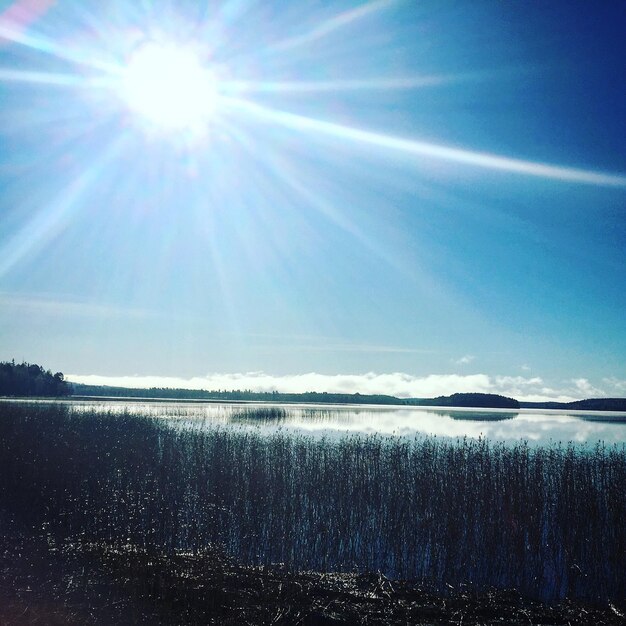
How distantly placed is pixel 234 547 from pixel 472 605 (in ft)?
20.6

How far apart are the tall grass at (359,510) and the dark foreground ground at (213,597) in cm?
154

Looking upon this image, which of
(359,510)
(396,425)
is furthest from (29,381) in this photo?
(359,510)

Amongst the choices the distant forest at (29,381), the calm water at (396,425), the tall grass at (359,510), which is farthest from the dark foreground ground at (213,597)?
the distant forest at (29,381)

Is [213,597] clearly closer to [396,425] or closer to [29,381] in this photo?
[396,425]

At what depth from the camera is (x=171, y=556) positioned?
11922mm

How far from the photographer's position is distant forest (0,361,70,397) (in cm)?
10664

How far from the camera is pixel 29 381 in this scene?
112 m

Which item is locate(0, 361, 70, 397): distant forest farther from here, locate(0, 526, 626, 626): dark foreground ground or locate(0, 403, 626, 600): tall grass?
locate(0, 526, 626, 626): dark foreground ground

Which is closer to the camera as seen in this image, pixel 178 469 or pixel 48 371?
pixel 178 469

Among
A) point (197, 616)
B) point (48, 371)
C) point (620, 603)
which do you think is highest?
point (48, 371)

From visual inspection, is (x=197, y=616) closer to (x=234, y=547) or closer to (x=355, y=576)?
(x=355, y=576)

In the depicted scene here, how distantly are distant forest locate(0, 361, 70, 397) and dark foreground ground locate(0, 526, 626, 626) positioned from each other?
109121mm

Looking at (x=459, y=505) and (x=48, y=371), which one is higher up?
(x=48, y=371)

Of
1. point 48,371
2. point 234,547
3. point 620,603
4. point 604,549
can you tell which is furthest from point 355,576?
point 48,371
